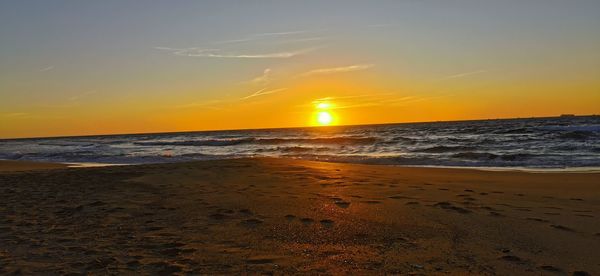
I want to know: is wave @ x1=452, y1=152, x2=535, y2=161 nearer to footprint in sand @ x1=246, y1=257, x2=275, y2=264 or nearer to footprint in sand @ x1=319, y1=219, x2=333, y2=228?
footprint in sand @ x1=319, y1=219, x2=333, y2=228

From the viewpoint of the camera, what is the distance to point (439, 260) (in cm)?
423

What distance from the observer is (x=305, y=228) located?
5535mm

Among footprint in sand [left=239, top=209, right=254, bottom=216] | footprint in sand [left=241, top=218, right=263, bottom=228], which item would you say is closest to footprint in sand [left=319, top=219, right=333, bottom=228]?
footprint in sand [left=241, top=218, right=263, bottom=228]

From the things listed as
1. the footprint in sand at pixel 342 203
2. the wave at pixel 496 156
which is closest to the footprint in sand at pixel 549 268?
the footprint in sand at pixel 342 203

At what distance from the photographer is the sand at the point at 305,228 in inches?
164

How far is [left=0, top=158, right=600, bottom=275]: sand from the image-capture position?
4172 millimetres

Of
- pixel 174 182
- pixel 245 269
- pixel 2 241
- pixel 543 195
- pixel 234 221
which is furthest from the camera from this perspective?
pixel 174 182

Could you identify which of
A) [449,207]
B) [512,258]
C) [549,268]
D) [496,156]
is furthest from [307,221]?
[496,156]

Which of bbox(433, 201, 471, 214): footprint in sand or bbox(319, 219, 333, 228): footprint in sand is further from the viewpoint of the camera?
bbox(433, 201, 471, 214): footprint in sand

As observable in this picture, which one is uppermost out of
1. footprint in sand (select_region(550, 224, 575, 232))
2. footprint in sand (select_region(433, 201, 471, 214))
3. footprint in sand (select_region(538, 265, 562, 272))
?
footprint in sand (select_region(433, 201, 471, 214))

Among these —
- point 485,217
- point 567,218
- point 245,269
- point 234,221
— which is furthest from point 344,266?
point 567,218

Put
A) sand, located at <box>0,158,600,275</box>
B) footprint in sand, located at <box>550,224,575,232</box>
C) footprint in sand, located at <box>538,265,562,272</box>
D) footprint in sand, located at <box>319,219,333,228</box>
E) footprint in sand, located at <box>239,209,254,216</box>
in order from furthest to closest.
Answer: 1. footprint in sand, located at <box>239,209,254,216</box>
2. footprint in sand, located at <box>319,219,333,228</box>
3. footprint in sand, located at <box>550,224,575,232</box>
4. sand, located at <box>0,158,600,275</box>
5. footprint in sand, located at <box>538,265,562,272</box>

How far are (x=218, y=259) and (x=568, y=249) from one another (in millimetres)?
3564

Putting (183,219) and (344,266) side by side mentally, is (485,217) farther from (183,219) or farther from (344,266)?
(183,219)
